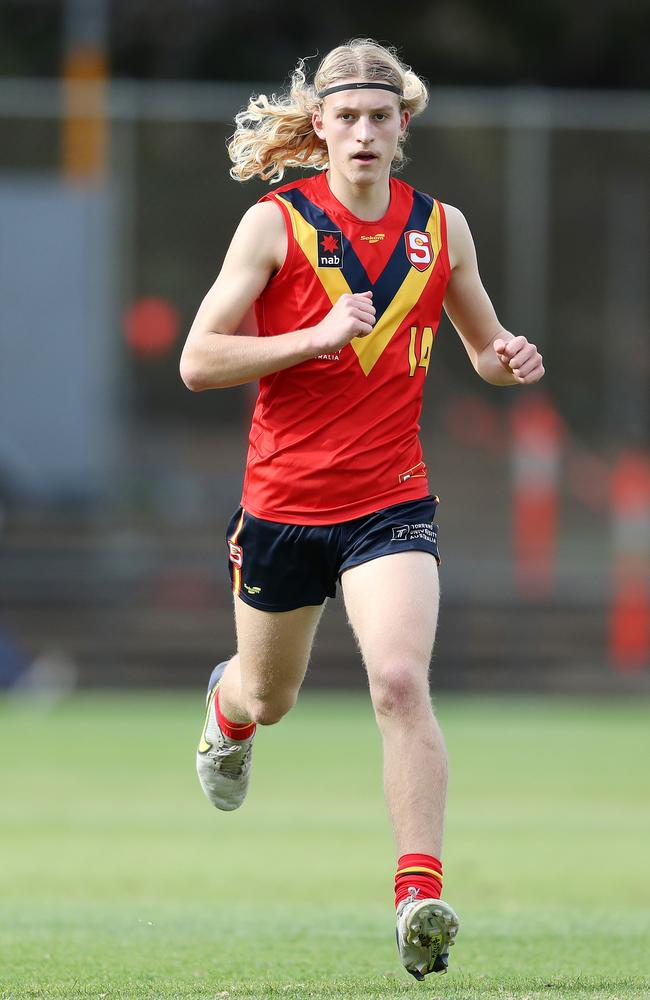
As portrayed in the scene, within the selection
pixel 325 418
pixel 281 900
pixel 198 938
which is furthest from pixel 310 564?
pixel 281 900

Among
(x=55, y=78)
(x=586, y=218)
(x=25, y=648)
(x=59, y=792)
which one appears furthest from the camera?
(x=55, y=78)

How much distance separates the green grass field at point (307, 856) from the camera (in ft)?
A: 17.0

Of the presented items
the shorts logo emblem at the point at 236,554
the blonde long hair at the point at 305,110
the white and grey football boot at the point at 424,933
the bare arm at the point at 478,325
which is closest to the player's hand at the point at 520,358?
the bare arm at the point at 478,325

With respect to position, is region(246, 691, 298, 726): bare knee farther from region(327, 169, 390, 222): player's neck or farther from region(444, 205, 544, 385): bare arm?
region(327, 169, 390, 222): player's neck

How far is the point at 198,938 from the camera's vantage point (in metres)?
5.93

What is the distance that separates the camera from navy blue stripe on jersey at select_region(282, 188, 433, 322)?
5.23 meters

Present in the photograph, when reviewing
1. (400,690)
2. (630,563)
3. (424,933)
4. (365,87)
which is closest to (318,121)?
(365,87)

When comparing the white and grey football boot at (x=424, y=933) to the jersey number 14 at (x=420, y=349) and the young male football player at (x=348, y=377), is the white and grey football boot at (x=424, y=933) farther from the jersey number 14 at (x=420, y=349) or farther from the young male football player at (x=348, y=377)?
the jersey number 14 at (x=420, y=349)

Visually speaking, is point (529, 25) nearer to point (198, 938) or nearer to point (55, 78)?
point (55, 78)

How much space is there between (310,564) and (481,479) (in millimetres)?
10201

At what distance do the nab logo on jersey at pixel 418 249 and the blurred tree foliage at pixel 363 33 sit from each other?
1896 centimetres

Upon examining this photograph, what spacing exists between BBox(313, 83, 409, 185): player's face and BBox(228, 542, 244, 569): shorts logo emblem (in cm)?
112

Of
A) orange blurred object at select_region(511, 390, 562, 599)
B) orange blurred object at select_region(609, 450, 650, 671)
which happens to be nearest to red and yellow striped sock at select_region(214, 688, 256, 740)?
orange blurred object at select_region(609, 450, 650, 671)

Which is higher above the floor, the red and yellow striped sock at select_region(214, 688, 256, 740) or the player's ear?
the player's ear
